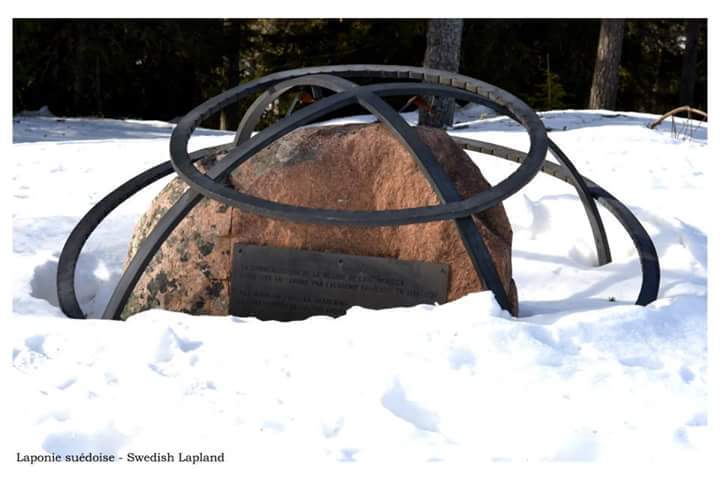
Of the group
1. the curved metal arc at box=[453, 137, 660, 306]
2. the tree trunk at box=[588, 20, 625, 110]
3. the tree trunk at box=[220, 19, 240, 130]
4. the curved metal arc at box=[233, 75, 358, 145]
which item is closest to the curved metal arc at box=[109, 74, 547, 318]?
the curved metal arc at box=[233, 75, 358, 145]

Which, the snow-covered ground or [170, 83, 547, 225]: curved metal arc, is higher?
[170, 83, 547, 225]: curved metal arc

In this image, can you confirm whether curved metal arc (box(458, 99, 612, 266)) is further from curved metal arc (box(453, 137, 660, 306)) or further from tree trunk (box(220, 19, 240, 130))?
tree trunk (box(220, 19, 240, 130))

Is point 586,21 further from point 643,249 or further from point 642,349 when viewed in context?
point 642,349

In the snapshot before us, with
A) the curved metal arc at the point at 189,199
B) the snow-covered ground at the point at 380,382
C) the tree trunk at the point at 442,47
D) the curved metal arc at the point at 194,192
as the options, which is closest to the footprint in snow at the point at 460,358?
the snow-covered ground at the point at 380,382

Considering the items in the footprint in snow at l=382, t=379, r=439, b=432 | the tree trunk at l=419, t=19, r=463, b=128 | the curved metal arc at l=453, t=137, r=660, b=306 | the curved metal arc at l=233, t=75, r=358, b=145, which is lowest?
the footprint in snow at l=382, t=379, r=439, b=432

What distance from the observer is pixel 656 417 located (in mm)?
3107

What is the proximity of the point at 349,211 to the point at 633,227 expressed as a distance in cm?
194

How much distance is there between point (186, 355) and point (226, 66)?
13785 mm

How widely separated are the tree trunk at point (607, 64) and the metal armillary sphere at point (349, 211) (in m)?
8.49

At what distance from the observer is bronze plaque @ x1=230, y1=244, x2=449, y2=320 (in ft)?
13.7

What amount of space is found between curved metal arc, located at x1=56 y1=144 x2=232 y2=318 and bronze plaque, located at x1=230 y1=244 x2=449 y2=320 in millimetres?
813

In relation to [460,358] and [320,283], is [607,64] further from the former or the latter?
[460,358]

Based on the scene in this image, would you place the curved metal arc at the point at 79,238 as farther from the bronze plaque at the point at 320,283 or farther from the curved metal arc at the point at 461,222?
the curved metal arc at the point at 461,222

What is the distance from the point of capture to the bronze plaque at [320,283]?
418 cm
